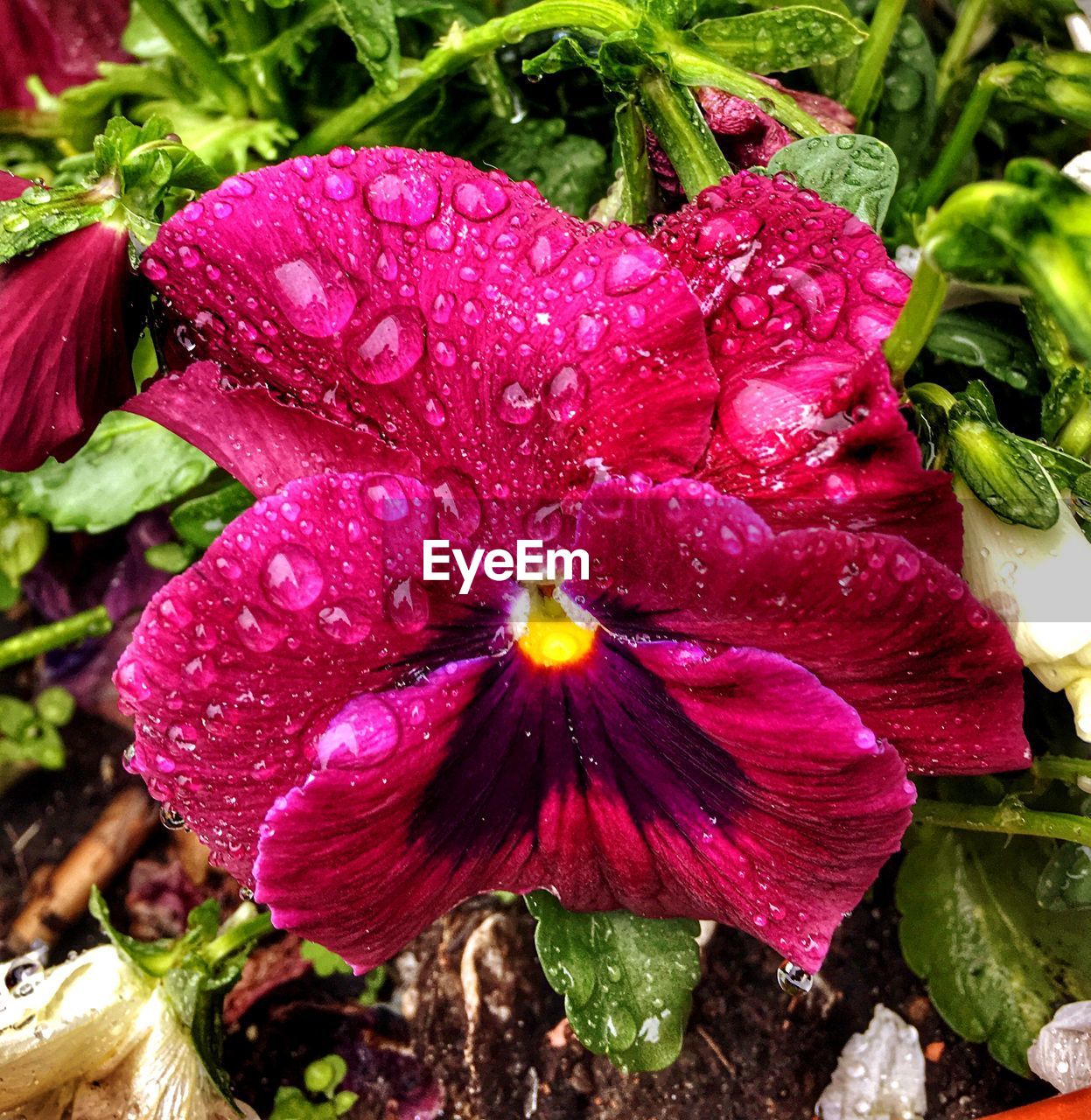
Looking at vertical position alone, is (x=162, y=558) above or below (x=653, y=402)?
below

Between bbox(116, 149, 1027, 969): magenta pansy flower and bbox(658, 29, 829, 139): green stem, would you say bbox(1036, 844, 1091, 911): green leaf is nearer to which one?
bbox(116, 149, 1027, 969): magenta pansy flower

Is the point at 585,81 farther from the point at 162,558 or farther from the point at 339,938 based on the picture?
the point at 339,938

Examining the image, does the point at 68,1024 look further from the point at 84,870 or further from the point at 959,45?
the point at 959,45

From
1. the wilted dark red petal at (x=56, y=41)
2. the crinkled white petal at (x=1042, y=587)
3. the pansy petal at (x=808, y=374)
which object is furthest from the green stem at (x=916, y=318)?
the wilted dark red petal at (x=56, y=41)

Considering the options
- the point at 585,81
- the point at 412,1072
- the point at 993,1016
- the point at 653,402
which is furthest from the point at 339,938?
the point at 585,81

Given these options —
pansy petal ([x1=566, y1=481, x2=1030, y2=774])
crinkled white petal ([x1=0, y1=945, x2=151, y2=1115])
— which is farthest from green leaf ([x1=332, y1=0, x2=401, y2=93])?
crinkled white petal ([x1=0, y1=945, x2=151, y2=1115])

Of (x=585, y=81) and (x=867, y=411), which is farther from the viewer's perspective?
(x=585, y=81)
